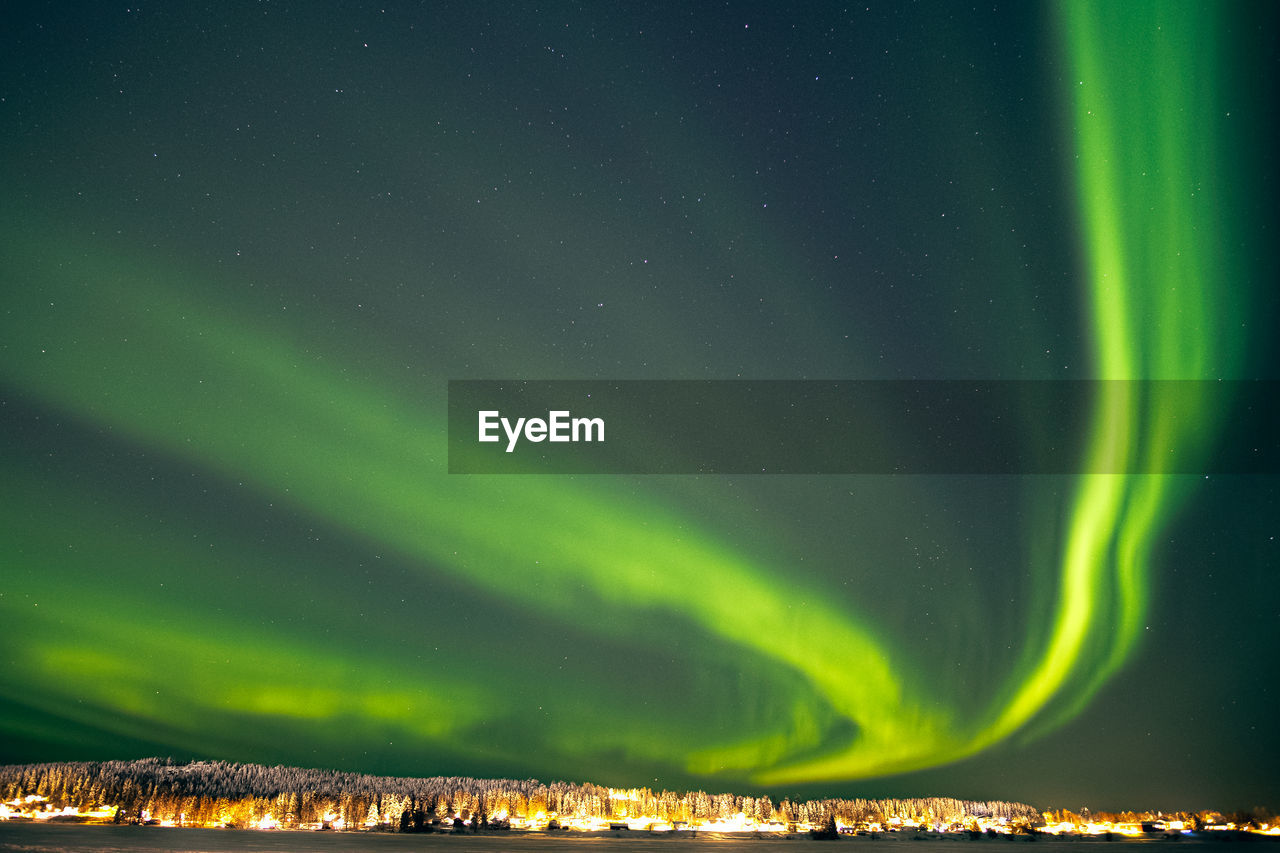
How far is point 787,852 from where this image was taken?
121062 mm

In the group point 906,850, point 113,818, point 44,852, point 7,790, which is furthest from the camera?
point 7,790

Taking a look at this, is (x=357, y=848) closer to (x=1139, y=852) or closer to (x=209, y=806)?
(x=209, y=806)

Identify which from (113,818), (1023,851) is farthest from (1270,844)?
(113,818)

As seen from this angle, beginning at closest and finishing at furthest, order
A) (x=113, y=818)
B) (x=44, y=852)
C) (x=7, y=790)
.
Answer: (x=44, y=852) < (x=113, y=818) < (x=7, y=790)

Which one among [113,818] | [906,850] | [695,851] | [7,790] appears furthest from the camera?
[7,790]

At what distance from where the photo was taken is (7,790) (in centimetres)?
19650

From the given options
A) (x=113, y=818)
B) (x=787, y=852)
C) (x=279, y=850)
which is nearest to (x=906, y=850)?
(x=787, y=852)

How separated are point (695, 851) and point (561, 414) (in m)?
118

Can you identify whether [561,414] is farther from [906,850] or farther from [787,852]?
[906,850]

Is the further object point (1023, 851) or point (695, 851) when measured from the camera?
point (1023, 851)

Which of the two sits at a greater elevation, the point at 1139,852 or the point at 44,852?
the point at 44,852

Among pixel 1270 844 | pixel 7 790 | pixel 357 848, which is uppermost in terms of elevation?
pixel 7 790

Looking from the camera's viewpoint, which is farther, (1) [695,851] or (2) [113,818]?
(2) [113,818]

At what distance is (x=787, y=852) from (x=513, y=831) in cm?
9099
